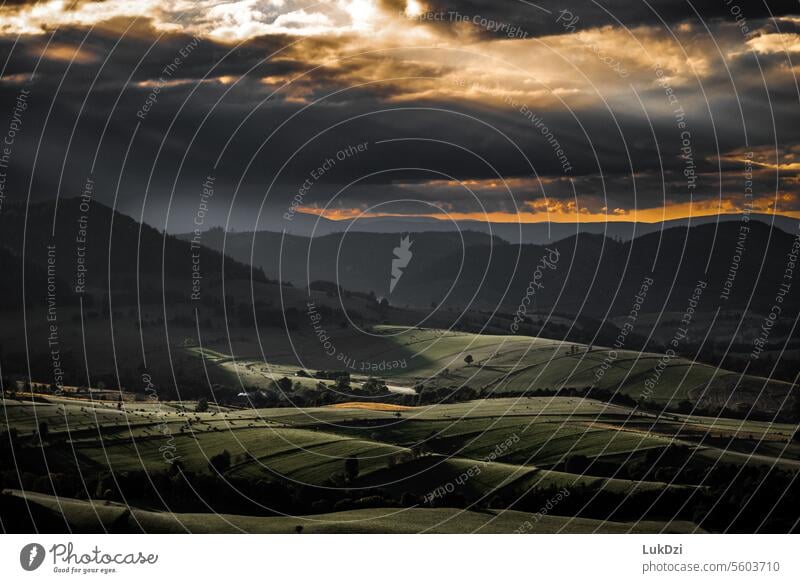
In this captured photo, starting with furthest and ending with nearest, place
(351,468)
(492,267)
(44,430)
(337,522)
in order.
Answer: (492,267) → (351,468) → (44,430) → (337,522)

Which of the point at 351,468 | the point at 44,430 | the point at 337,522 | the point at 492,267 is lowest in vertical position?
the point at 492,267

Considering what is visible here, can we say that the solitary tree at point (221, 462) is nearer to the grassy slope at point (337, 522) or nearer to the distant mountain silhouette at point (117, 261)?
the grassy slope at point (337, 522)

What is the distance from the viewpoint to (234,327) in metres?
93.2

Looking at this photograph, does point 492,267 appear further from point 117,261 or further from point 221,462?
point 221,462

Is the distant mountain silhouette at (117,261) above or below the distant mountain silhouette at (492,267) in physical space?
above

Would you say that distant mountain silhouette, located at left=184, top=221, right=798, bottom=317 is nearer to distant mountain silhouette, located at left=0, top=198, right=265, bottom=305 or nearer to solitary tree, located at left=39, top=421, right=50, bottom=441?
distant mountain silhouette, located at left=0, top=198, right=265, bottom=305

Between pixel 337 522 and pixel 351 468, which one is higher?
pixel 337 522

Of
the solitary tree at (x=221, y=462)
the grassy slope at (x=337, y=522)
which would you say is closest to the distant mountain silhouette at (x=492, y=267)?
the grassy slope at (x=337, y=522)

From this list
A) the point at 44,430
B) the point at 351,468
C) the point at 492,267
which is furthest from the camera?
the point at 492,267

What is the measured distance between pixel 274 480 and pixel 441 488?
860 cm

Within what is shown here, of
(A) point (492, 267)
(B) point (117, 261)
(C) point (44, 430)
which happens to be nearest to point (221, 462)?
(C) point (44, 430)

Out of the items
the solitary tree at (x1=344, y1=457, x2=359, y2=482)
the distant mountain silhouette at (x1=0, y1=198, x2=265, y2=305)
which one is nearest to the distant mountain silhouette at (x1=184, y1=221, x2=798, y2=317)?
the distant mountain silhouette at (x1=0, y1=198, x2=265, y2=305)
